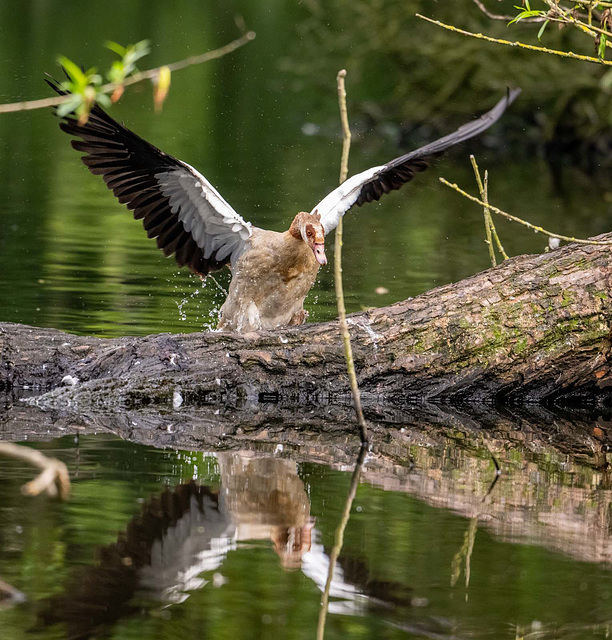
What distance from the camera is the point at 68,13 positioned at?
3309 cm

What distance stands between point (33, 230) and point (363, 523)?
9.77 meters

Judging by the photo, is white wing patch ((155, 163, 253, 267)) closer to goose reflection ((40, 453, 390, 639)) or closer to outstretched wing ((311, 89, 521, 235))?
outstretched wing ((311, 89, 521, 235))

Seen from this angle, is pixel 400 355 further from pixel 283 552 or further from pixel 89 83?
pixel 89 83

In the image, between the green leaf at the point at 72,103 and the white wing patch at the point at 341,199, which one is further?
the white wing patch at the point at 341,199

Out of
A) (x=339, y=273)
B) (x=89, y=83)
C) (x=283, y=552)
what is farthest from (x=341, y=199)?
(x=89, y=83)

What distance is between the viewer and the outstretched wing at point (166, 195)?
7.45 meters

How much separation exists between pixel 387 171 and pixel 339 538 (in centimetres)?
413

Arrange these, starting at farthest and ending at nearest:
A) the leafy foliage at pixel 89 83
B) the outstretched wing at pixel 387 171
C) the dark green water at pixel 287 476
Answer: the outstretched wing at pixel 387 171
the dark green water at pixel 287 476
the leafy foliage at pixel 89 83

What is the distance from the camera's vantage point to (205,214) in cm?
786

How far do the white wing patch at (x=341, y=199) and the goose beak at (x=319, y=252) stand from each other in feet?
1.47

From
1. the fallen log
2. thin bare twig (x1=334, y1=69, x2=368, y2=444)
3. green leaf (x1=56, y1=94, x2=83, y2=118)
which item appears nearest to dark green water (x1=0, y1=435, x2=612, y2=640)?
thin bare twig (x1=334, y1=69, x2=368, y2=444)

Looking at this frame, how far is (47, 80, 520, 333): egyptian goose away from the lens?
24.9 feet

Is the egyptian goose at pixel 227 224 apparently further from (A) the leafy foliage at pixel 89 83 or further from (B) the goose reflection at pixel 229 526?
(A) the leafy foliage at pixel 89 83

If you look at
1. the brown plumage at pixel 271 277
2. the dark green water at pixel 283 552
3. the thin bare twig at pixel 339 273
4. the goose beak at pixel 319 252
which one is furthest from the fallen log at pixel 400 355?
the dark green water at pixel 283 552
